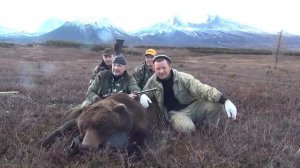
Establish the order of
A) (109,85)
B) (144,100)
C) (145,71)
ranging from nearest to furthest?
(144,100) < (109,85) < (145,71)

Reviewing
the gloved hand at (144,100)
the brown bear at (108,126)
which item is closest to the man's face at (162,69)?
the gloved hand at (144,100)

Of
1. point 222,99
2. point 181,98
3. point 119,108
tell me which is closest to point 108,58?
point 181,98

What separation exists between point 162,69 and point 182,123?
0.84 m

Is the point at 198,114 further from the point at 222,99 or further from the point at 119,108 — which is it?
the point at 119,108

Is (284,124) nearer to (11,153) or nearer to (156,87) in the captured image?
(156,87)

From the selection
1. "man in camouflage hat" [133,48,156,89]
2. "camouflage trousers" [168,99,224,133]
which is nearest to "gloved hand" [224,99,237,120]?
"camouflage trousers" [168,99,224,133]

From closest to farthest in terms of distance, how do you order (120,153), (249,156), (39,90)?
(120,153), (249,156), (39,90)

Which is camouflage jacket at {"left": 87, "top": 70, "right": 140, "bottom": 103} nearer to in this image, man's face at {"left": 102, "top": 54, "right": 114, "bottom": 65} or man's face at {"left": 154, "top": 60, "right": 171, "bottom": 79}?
man's face at {"left": 154, "top": 60, "right": 171, "bottom": 79}

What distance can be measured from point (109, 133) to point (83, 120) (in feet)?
1.25

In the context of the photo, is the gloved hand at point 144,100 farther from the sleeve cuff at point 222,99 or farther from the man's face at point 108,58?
the man's face at point 108,58

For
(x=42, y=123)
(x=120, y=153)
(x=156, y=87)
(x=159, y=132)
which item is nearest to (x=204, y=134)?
(x=159, y=132)

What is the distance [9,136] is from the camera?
5719 millimetres

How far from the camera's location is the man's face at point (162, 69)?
650cm

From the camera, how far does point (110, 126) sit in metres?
4.94
